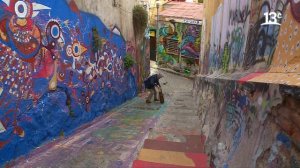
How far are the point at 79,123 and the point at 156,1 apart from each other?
1817 centimetres

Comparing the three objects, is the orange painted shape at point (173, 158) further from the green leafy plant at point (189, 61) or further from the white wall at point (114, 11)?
the green leafy plant at point (189, 61)

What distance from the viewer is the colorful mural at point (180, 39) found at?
2037 cm

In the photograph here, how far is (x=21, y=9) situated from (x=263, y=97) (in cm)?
399

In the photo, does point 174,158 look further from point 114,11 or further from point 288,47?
point 114,11

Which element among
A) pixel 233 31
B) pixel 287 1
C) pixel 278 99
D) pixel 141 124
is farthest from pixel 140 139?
pixel 278 99

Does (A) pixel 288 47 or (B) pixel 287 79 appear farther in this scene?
(A) pixel 288 47

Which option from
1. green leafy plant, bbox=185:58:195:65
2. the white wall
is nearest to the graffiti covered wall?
the white wall

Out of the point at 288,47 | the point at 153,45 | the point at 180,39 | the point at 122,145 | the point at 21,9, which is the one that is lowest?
the point at 122,145

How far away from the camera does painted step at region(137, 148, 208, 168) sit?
3552 millimetres

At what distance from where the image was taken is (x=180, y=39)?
20.9 meters

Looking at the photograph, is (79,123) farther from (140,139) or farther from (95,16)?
(95,16)

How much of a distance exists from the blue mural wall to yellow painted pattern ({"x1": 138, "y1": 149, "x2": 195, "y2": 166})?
2.12 metres

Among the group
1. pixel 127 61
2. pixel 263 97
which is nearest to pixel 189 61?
pixel 127 61

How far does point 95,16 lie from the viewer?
736 centimetres
